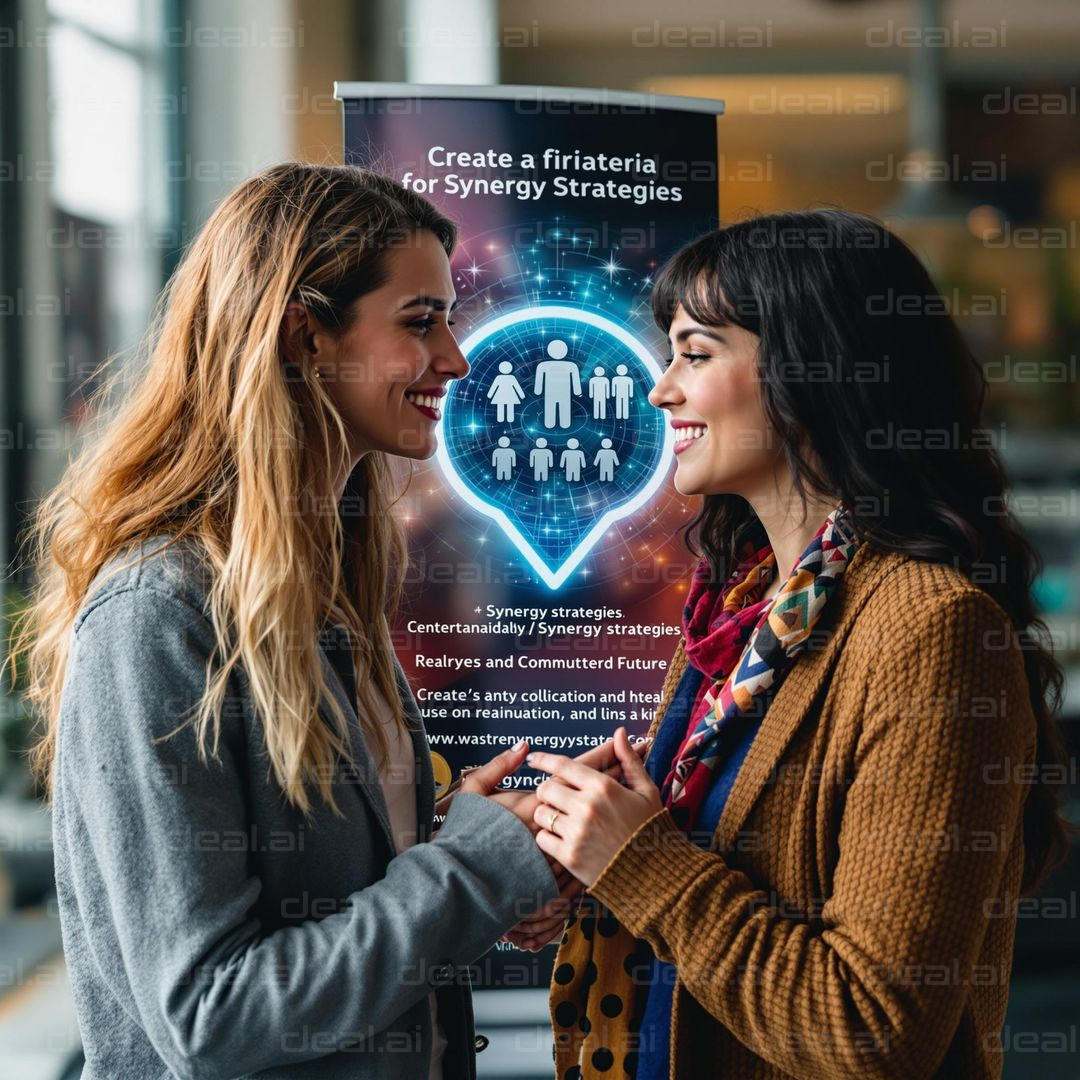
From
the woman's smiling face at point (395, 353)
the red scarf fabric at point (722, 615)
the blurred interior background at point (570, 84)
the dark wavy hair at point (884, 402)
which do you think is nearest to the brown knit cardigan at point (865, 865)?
the dark wavy hair at point (884, 402)

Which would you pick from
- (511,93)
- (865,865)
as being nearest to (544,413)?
(511,93)

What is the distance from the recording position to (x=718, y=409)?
1581 millimetres

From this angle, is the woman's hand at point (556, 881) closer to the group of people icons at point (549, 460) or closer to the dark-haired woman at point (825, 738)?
the dark-haired woman at point (825, 738)

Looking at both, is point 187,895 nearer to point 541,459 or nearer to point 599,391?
point 541,459

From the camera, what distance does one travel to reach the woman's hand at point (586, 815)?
1.37 meters

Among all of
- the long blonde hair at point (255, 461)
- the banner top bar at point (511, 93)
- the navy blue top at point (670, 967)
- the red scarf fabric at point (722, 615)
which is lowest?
the navy blue top at point (670, 967)

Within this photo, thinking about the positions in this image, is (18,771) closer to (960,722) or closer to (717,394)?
(717,394)

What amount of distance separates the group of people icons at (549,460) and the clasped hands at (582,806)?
0.97 metres

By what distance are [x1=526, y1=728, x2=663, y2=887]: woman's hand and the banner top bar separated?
1.58 meters

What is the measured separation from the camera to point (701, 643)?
5.49 ft

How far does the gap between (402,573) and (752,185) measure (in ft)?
9.22

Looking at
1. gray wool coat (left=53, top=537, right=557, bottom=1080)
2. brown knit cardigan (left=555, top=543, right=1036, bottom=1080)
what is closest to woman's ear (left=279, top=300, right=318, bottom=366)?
gray wool coat (left=53, top=537, right=557, bottom=1080)

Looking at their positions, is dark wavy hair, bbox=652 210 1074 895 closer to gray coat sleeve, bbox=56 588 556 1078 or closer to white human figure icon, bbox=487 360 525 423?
gray coat sleeve, bbox=56 588 556 1078

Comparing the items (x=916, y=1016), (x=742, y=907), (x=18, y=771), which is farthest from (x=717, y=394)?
(x=18, y=771)
